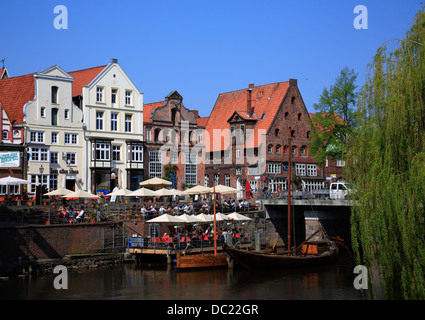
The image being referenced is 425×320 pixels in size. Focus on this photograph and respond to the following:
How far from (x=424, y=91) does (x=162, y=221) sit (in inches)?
919

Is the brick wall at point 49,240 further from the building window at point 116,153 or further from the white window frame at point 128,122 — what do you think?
the white window frame at point 128,122

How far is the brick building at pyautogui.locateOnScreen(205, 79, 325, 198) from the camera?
72.8m

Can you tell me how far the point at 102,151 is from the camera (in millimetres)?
60156

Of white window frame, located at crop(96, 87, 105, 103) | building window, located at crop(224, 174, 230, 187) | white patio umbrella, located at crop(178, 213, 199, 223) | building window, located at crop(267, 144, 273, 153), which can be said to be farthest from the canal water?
building window, located at crop(224, 174, 230, 187)

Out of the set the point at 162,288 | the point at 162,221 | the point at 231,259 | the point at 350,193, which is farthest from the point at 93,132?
the point at 350,193

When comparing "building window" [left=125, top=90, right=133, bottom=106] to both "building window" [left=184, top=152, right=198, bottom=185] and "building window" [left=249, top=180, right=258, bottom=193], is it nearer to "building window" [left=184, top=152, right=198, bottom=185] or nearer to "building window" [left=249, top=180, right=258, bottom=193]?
"building window" [left=184, top=152, right=198, bottom=185]

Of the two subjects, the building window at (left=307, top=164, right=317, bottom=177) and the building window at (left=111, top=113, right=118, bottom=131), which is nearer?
the building window at (left=111, top=113, right=118, bottom=131)

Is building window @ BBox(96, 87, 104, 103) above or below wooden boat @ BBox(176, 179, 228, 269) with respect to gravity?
above

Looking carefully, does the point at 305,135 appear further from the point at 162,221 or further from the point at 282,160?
the point at 162,221

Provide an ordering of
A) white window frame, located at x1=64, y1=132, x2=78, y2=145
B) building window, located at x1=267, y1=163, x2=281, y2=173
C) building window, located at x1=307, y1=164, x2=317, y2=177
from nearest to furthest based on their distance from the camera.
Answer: white window frame, located at x1=64, y1=132, x2=78, y2=145
building window, located at x1=267, y1=163, x2=281, y2=173
building window, located at x1=307, y1=164, x2=317, y2=177

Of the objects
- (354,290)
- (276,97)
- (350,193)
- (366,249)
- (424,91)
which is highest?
(276,97)

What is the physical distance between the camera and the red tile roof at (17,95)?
55594 mm
